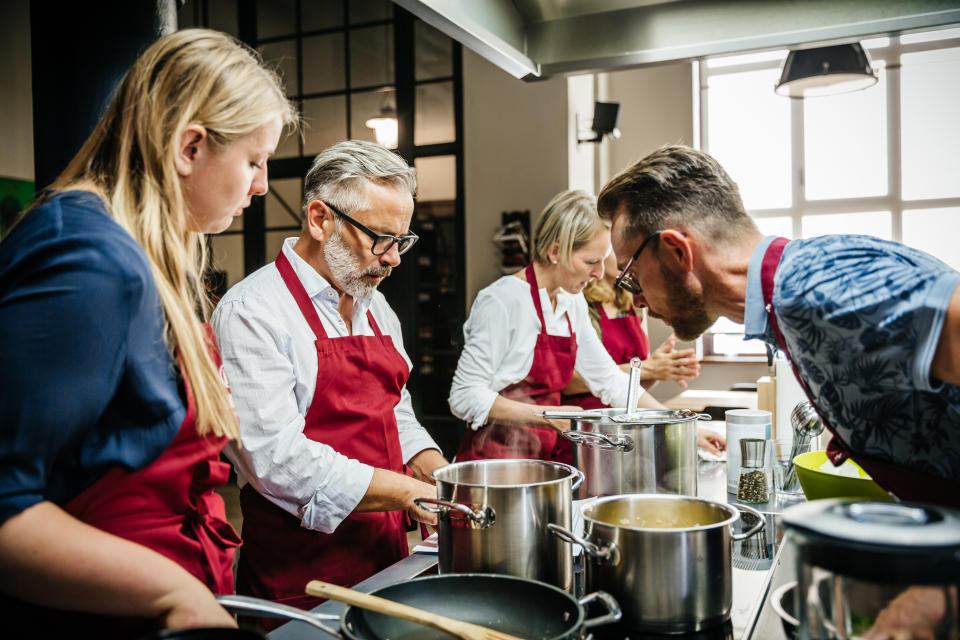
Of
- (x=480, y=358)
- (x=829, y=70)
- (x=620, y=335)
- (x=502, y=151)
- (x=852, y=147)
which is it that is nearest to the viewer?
(x=480, y=358)

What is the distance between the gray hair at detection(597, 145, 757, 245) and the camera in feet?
4.64

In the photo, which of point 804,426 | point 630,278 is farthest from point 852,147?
point 630,278

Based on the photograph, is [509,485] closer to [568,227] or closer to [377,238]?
[377,238]

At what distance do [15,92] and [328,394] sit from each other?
3.32 metres

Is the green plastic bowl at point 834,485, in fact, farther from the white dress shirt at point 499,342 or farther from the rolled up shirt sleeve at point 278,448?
the white dress shirt at point 499,342

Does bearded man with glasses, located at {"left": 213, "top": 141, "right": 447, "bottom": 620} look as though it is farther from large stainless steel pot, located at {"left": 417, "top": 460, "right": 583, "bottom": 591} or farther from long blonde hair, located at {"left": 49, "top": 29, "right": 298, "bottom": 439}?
long blonde hair, located at {"left": 49, "top": 29, "right": 298, "bottom": 439}

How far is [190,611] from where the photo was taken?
772mm

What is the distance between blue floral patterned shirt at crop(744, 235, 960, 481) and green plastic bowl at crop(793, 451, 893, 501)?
0.25 meters

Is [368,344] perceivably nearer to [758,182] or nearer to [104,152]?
[104,152]

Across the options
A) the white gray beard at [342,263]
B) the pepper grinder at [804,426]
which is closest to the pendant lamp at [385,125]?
the white gray beard at [342,263]

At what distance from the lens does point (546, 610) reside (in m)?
0.84

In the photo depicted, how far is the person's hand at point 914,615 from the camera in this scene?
56cm

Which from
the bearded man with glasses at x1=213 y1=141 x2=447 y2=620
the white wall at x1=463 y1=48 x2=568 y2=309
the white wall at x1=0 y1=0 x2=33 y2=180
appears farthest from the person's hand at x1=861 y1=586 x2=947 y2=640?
the white wall at x1=463 y1=48 x2=568 y2=309

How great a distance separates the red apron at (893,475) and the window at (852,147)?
5.27 metres
